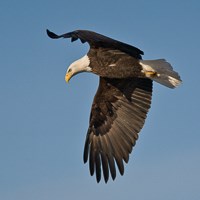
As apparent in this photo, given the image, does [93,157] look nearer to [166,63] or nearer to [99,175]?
[99,175]

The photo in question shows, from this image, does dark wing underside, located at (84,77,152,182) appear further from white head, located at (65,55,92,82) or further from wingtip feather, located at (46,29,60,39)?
wingtip feather, located at (46,29,60,39)

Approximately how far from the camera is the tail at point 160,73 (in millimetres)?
11859

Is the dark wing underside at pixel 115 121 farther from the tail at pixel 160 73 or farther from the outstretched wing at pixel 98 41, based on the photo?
the outstretched wing at pixel 98 41

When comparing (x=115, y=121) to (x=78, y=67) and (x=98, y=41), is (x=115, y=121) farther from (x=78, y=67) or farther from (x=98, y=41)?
(x=98, y=41)

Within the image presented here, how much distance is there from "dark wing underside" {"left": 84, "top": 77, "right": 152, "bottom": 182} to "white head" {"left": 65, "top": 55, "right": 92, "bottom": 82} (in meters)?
0.63

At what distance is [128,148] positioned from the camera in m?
12.6

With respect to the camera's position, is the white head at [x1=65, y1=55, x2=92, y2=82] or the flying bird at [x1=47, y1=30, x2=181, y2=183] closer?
the flying bird at [x1=47, y1=30, x2=181, y2=183]

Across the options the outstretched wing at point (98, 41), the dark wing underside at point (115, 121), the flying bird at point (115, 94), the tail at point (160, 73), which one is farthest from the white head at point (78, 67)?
the tail at point (160, 73)

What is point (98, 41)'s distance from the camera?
37.3ft

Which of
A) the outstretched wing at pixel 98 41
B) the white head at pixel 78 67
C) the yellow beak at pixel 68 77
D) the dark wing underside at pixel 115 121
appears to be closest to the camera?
the outstretched wing at pixel 98 41

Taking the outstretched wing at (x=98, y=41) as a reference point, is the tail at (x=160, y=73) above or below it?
below

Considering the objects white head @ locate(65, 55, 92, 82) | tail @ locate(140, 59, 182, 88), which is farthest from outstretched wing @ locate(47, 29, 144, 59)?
white head @ locate(65, 55, 92, 82)

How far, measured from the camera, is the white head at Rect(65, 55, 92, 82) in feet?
40.0

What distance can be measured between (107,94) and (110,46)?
1646 millimetres
